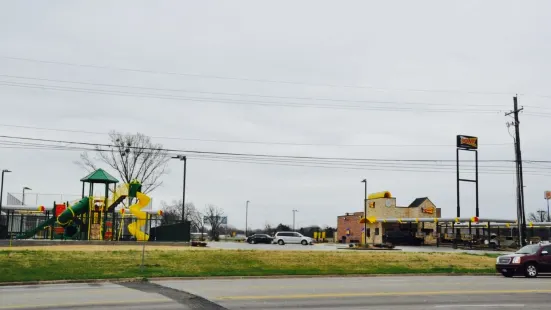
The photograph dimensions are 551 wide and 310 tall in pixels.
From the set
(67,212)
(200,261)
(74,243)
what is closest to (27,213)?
(67,212)

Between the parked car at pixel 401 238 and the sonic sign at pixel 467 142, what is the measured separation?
12.6 metres

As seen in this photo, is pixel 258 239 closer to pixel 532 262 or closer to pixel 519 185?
pixel 519 185

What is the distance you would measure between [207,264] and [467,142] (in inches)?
2046

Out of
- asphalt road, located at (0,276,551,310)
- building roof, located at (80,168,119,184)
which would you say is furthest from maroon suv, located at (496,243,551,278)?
building roof, located at (80,168,119,184)

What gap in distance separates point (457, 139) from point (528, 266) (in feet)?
156

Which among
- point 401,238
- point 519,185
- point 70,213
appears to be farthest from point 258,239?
point 519,185

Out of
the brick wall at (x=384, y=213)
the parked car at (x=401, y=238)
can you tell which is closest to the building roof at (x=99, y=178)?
the parked car at (x=401, y=238)

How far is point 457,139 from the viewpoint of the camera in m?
70.2

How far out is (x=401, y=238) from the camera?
68938mm

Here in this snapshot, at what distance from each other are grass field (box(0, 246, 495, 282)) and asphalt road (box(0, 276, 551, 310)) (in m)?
2.64

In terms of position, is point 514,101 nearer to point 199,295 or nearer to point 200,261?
point 200,261

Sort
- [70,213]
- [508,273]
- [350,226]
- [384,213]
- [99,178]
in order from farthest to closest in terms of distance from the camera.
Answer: [350,226] → [384,213] → [99,178] → [70,213] → [508,273]

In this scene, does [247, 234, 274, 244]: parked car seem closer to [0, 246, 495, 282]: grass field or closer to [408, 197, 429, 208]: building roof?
[408, 197, 429, 208]: building roof

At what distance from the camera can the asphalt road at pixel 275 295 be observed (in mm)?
13477
